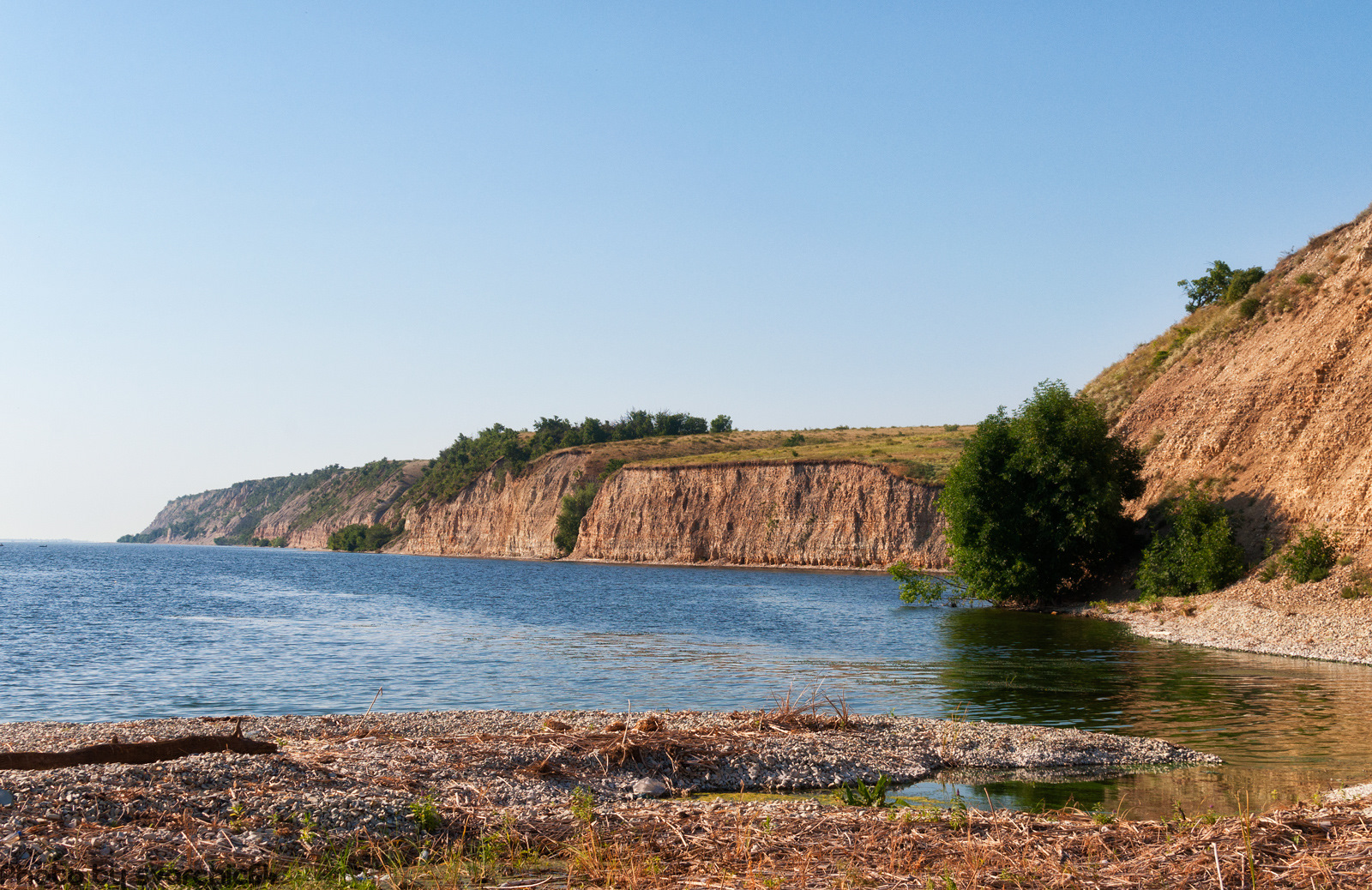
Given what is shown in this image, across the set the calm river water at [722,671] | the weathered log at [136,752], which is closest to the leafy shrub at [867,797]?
the calm river water at [722,671]

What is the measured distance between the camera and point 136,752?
10.9 metres

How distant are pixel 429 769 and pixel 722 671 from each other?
48.7ft

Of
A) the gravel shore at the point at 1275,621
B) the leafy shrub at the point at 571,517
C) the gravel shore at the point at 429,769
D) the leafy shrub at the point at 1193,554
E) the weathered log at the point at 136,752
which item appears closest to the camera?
the gravel shore at the point at 429,769

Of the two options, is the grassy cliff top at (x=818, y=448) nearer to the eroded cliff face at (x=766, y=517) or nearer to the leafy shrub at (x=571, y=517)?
the eroded cliff face at (x=766, y=517)

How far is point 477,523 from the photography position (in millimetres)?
142000

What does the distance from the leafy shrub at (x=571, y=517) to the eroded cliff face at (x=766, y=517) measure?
300 cm

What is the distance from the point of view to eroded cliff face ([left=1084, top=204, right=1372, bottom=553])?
34938 millimetres

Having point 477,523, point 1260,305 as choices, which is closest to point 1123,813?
point 1260,305

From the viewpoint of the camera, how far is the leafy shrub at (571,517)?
12225 cm

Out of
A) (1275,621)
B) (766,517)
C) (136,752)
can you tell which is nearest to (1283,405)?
(1275,621)

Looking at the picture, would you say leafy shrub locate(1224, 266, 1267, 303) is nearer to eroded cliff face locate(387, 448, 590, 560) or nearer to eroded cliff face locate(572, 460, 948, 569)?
eroded cliff face locate(572, 460, 948, 569)

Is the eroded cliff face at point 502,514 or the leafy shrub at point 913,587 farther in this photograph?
the eroded cliff face at point 502,514

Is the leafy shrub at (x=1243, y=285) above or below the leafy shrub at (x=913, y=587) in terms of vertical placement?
above

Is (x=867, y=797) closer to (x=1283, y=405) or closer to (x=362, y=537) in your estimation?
(x=1283, y=405)
